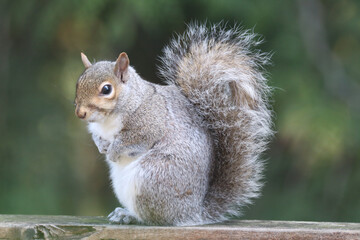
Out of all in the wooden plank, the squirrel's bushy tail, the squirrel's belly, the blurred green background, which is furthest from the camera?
the blurred green background

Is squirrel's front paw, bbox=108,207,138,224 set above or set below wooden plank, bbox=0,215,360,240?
above

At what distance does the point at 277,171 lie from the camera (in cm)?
416

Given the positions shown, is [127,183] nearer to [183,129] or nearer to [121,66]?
[183,129]

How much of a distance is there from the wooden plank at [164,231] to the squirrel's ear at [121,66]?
468mm

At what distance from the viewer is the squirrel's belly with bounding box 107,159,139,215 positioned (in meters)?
2.17

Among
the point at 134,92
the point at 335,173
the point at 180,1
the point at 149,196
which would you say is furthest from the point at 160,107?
the point at 335,173

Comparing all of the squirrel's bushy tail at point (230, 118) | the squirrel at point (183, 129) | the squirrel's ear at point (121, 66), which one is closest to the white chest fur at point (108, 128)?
the squirrel at point (183, 129)

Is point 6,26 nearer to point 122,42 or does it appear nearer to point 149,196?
point 122,42

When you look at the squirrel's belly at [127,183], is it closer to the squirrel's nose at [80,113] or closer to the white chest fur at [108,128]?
the white chest fur at [108,128]

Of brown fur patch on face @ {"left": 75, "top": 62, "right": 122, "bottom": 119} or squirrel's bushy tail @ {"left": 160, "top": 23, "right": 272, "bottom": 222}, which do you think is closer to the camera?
brown fur patch on face @ {"left": 75, "top": 62, "right": 122, "bottom": 119}

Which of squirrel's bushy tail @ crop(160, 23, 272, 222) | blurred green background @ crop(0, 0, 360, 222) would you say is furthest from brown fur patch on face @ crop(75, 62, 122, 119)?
blurred green background @ crop(0, 0, 360, 222)

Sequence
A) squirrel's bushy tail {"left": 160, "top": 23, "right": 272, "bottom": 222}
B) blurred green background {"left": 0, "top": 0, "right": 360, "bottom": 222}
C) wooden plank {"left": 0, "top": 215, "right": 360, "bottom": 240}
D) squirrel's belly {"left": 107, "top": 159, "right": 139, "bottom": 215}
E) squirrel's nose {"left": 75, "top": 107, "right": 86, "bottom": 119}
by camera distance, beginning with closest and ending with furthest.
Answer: wooden plank {"left": 0, "top": 215, "right": 360, "bottom": 240} → squirrel's nose {"left": 75, "top": 107, "right": 86, "bottom": 119} → squirrel's belly {"left": 107, "top": 159, "right": 139, "bottom": 215} → squirrel's bushy tail {"left": 160, "top": 23, "right": 272, "bottom": 222} → blurred green background {"left": 0, "top": 0, "right": 360, "bottom": 222}

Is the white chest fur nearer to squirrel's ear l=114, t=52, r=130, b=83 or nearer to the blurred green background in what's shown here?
squirrel's ear l=114, t=52, r=130, b=83

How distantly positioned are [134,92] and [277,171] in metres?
2.09
